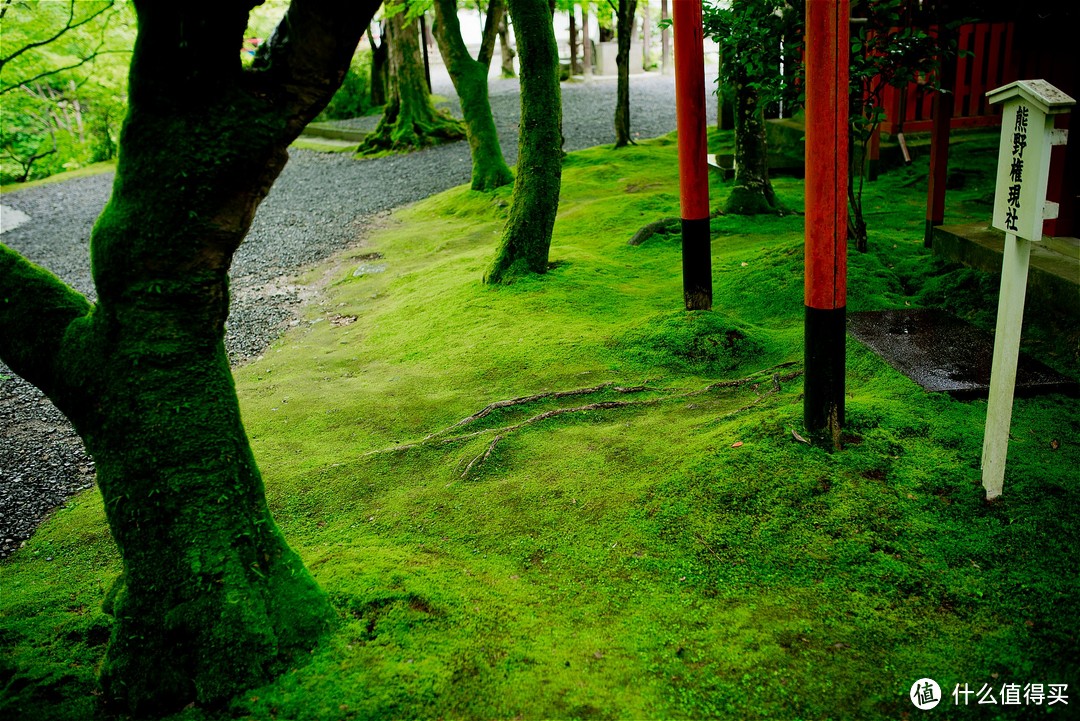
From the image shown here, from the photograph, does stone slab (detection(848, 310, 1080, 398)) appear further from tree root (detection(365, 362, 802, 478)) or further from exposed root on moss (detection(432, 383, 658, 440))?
exposed root on moss (detection(432, 383, 658, 440))

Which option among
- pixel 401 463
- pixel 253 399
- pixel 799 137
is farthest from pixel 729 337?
pixel 799 137

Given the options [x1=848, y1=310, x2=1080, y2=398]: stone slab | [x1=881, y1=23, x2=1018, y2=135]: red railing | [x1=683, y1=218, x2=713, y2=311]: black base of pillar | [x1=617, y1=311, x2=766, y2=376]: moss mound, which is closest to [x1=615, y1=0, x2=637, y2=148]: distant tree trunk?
→ [x1=881, y1=23, x2=1018, y2=135]: red railing

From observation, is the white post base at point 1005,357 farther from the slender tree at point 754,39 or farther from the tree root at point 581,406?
the slender tree at point 754,39

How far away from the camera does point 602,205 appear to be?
444 inches

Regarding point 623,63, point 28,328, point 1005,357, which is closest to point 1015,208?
point 1005,357

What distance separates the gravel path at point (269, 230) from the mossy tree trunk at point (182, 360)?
263 centimetres

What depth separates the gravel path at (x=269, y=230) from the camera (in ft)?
19.5

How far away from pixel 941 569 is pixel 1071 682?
0.68 metres

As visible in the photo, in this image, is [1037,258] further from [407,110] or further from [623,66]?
[407,110]

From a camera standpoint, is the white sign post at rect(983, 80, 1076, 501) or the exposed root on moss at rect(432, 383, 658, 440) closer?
the white sign post at rect(983, 80, 1076, 501)

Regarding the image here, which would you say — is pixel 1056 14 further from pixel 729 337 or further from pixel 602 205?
pixel 602 205

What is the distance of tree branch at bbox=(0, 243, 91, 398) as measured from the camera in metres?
2.83

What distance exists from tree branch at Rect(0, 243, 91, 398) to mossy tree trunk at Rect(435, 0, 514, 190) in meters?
10.3

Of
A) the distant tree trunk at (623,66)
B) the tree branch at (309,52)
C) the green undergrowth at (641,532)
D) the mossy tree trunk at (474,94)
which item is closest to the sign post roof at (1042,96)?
the green undergrowth at (641,532)
